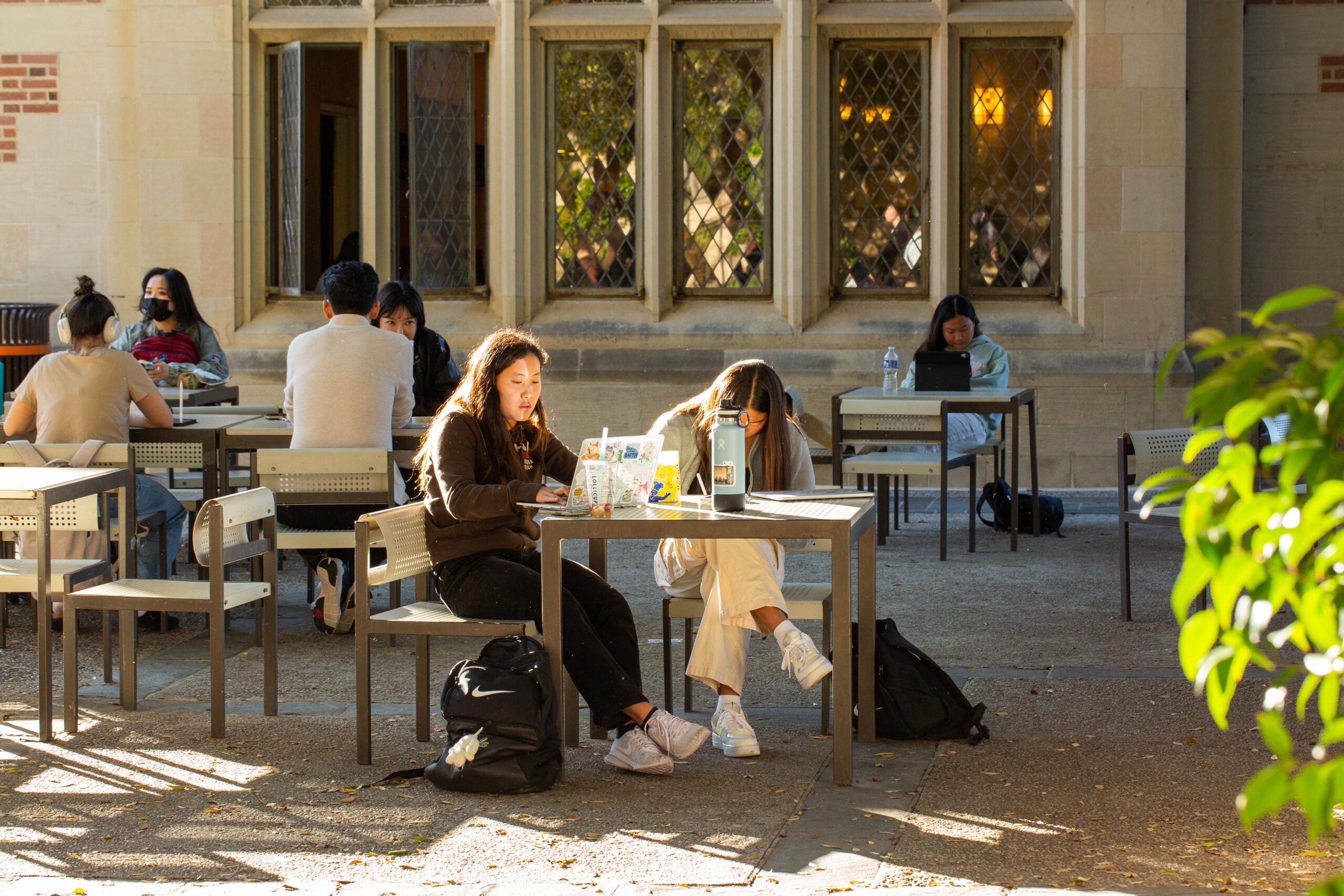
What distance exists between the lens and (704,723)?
4875 millimetres

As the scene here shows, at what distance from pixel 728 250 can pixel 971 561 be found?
11.8 ft

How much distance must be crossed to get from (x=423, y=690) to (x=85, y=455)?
6.64ft

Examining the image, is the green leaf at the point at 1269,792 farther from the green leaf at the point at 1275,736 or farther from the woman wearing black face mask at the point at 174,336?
the woman wearing black face mask at the point at 174,336

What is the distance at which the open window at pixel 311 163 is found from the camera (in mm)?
10742

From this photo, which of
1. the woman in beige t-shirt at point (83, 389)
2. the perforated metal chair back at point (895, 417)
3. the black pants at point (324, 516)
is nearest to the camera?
the black pants at point (324, 516)

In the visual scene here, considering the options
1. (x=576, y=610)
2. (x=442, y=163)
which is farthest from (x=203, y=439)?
(x=442, y=163)

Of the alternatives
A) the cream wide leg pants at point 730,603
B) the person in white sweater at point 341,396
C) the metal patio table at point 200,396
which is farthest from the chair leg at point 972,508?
the metal patio table at point 200,396

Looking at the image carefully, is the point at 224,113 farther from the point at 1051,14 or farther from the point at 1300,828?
the point at 1300,828

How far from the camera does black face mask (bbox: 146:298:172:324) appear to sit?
7.99m

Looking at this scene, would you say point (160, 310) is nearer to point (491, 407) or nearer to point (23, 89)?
point (23, 89)

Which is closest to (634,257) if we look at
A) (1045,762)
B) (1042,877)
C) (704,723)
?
(704,723)

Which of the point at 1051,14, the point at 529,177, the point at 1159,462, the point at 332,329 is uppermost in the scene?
the point at 1051,14

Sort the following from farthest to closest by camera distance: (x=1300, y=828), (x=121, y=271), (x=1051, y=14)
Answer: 1. (x=121, y=271)
2. (x=1051, y=14)
3. (x=1300, y=828)

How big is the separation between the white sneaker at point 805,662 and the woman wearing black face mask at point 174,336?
450cm
